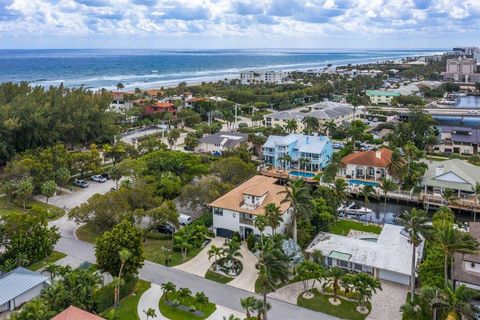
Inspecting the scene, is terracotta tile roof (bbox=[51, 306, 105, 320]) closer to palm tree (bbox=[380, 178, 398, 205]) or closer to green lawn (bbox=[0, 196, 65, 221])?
green lawn (bbox=[0, 196, 65, 221])

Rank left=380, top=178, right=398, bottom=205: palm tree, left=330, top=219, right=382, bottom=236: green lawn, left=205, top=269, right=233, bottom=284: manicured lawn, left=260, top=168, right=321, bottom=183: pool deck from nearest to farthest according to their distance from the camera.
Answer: left=205, top=269, right=233, bottom=284: manicured lawn → left=330, top=219, right=382, bottom=236: green lawn → left=380, top=178, right=398, bottom=205: palm tree → left=260, top=168, right=321, bottom=183: pool deck

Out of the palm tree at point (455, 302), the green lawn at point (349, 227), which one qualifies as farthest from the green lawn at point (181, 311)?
the green lawn at point (349, 227)

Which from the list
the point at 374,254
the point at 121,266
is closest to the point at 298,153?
the point at 374,254

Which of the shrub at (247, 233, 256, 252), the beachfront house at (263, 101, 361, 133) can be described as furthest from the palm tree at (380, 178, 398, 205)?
the beachfront house at (263, 101, 361, 133)

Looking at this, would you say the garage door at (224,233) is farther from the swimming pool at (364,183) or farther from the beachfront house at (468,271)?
the swimming pool at (364,183)

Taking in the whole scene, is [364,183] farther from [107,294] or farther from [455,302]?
[107,294]
